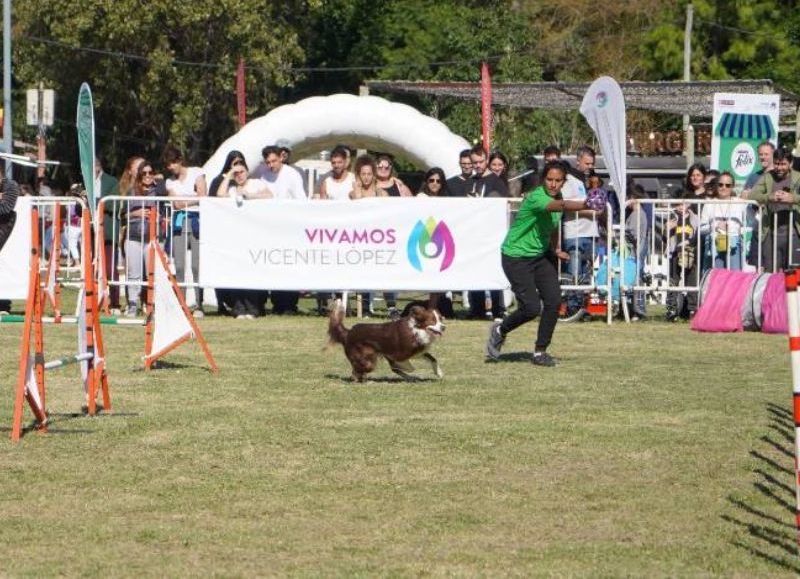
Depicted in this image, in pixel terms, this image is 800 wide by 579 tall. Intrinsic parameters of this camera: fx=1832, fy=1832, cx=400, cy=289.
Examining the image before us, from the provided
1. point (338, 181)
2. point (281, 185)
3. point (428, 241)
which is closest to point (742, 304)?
point (428, 241)

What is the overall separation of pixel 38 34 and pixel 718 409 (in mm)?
49500

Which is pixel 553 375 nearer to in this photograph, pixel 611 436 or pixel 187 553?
pixel 611 436

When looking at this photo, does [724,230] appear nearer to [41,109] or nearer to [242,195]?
[242,195]

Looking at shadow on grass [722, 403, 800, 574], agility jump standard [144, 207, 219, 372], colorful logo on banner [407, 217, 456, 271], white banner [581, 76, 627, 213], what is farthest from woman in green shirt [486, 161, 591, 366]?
colorful logo on banner [407, 217, 456, 271]

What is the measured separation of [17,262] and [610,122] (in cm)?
714

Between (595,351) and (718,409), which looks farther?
(595,351)

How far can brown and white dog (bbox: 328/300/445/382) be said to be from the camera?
13490 millimetres

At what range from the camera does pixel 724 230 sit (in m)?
20.8

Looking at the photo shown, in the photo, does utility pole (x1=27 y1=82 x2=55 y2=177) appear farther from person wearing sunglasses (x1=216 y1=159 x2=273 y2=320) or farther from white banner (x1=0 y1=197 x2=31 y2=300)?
person wearing sunglasses (x1=216 y1=159 x2=273 y2=320)

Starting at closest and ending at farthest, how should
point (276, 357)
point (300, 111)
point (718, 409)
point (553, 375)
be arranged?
point (718, 409)
point (553, 375)
point (276, 357)
point (300, 111)

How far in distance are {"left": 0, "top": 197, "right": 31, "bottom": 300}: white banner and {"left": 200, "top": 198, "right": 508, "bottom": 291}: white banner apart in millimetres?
2466

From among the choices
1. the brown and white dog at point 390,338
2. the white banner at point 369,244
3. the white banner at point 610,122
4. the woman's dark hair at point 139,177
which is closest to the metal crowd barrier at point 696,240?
the white banner at point 610,122

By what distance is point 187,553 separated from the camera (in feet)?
24.9

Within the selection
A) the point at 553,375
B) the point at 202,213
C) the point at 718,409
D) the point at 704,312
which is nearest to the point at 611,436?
the point at 718,409
